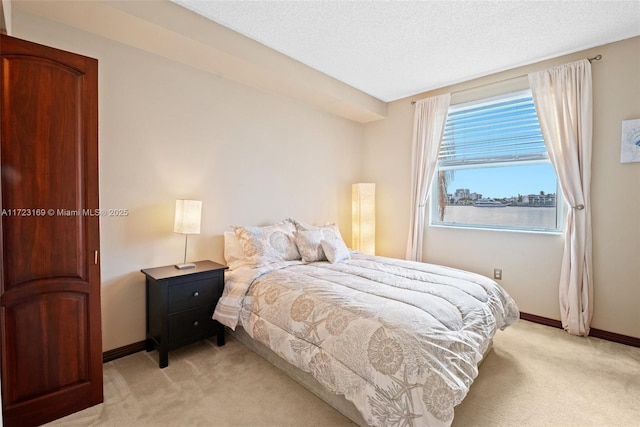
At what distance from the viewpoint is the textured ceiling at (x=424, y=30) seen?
2.25m

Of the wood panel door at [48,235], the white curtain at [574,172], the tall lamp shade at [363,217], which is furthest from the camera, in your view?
the tall lamp shade at [363,217]

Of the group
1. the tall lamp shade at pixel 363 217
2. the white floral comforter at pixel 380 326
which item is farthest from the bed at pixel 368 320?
the tall lamp shade at pixel 363 217

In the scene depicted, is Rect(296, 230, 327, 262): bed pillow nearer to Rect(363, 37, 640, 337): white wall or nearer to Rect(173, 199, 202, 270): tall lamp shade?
Rect(173, 199, 202, 270): tall lamp shade

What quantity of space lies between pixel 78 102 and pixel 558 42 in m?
3.80

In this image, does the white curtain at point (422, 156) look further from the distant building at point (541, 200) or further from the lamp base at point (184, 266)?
the lamp base at point (184, 266)

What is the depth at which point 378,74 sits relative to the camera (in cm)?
340

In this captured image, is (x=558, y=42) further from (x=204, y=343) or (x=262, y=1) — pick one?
(x=204, y=343)

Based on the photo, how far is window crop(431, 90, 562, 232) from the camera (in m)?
3.20

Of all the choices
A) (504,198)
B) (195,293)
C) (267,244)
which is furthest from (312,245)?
(504,198)

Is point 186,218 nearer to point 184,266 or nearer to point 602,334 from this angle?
point 184,266

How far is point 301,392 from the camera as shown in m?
1.98

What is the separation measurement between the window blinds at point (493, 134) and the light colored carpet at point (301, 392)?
1969mm

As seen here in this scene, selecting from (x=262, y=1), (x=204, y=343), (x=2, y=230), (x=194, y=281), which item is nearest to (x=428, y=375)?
(x=194, y=281)

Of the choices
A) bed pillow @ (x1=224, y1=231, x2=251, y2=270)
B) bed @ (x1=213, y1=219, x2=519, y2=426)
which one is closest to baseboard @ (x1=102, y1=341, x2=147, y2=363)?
bed @ (x1=213, y1=219, x2=519, y2=426)
